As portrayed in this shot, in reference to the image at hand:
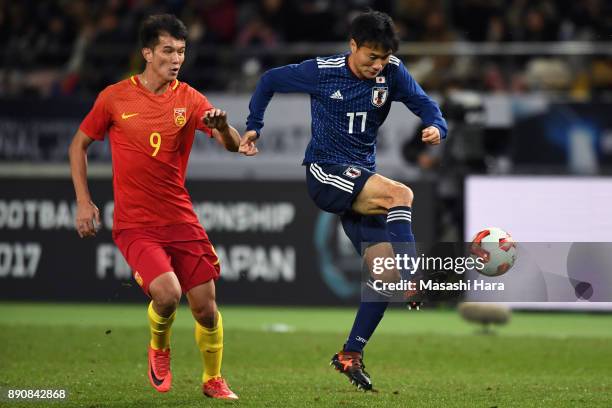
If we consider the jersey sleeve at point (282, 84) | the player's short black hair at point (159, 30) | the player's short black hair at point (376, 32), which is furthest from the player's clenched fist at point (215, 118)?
the player's short black hair at point (376, 32)

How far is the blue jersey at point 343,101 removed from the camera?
7.98 m

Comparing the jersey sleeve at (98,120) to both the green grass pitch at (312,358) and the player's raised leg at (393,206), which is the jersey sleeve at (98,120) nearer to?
the green grass pitch at (312,358)

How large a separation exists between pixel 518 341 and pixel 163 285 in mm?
5545

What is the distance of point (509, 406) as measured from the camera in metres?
7.58

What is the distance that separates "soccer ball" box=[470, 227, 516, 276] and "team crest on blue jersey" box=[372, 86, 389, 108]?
1136 millimetres

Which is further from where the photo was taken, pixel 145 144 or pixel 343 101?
pixel 343 101

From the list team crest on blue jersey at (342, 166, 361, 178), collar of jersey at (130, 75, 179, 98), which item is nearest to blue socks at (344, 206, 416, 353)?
team crest on blue jersey at (342, 166, 361, 178)

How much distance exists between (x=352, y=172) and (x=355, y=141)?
258mm

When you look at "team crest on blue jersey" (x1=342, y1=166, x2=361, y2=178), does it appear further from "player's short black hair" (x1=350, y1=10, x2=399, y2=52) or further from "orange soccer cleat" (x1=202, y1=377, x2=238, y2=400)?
"orange soccer cleat" (x1=202, y1=377, x2=238, y2=400)

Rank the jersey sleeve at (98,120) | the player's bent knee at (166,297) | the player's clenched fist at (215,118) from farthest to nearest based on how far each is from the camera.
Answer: the jersey sleeve at (98,120) < the player's bent knee at (166,297) < the player's clenched fist at (215,118)

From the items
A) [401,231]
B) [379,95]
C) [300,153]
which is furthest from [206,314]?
[300,153]

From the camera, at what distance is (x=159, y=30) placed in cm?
785

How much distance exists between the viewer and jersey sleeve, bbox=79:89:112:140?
26.0ft

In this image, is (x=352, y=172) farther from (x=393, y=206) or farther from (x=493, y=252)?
(x=493, y=252)
